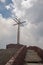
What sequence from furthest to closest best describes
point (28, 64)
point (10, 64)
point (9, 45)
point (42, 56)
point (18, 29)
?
point (18, 29) → point (9, 45) → point (42, 56) → point (28, 64) → point (10, 64)

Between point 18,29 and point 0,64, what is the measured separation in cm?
3397

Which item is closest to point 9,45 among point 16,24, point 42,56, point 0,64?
point 16,24

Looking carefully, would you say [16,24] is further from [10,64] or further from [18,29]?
[10,64]

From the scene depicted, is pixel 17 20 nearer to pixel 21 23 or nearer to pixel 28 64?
pixel 21 23

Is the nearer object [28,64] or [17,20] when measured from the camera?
[28,64]

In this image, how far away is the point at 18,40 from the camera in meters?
49.7

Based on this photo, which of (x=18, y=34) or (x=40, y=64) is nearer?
(x=40, y=64)

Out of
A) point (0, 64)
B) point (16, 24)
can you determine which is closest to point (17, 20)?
point (16, 24)

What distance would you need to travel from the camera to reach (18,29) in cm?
5069

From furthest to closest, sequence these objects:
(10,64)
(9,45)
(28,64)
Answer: (9,45)
(28,64)
(10,64)

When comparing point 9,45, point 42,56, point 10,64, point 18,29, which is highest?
point 18,29

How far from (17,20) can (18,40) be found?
476cm

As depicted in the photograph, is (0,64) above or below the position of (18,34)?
below

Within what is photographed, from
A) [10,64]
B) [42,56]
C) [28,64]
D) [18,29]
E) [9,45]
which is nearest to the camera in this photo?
[10,64]
